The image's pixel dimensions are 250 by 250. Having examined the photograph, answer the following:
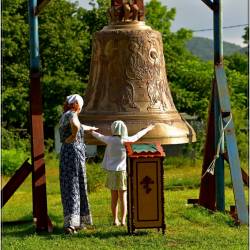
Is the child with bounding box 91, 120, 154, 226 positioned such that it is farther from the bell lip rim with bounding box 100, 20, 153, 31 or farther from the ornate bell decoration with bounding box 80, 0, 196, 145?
the bell lip rim with bounding box 100, 20, 153, 31

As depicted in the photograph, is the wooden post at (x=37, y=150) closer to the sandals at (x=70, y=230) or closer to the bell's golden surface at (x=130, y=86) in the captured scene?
the sandals at (x=70, y=230)

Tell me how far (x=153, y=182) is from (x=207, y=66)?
23876mm

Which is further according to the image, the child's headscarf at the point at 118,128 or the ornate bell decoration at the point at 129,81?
the ornate bell decoration at the point at 129,81

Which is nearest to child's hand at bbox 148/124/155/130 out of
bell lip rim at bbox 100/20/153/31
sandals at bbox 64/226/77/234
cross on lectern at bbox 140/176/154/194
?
cross on lectern at bbox 140/176/154/194

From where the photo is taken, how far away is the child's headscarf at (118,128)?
6613mm

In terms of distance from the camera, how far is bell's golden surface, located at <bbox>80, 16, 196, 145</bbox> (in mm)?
6770

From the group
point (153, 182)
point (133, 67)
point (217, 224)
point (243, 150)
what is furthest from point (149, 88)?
point (243, 150)

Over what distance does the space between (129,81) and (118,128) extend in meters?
0.52

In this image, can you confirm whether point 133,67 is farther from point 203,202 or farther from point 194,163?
point 194,163

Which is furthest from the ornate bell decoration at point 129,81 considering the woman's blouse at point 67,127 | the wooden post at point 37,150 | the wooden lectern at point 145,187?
the wooden post at point 37,150

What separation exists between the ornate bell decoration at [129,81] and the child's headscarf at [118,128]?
0.09 metres

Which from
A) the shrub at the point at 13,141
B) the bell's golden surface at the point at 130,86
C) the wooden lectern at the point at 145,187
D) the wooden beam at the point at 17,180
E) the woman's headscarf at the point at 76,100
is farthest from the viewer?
the shrub at the point at 13,141

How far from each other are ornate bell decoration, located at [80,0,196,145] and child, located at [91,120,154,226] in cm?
9

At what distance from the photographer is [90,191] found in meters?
11.4
